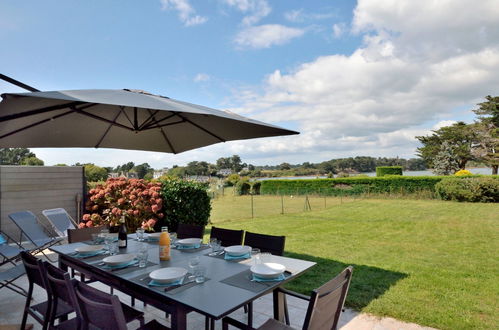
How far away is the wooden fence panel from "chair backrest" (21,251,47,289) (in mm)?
5098

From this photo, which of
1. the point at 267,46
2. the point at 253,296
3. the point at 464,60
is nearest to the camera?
the point at 253,296

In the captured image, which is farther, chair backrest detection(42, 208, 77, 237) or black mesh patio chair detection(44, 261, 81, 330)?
chair backrest detection(42, 208, 77, 237)

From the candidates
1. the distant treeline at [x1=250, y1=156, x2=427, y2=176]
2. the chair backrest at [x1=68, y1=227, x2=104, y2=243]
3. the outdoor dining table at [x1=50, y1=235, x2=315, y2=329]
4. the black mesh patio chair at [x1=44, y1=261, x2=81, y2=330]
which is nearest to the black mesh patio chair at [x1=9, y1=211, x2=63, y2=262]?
the chair backrest at [x1=68, y1=227, x2=104, y2=243]

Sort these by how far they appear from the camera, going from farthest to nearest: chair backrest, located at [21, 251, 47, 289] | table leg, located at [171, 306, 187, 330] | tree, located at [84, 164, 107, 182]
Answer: tree, located at [84, 164, 107, 182] → chair backrest, located at [21, 251, 47, 289] → table leg, located at [171, 306, 187, 330]

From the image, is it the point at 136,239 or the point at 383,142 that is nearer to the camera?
the point at 136,239

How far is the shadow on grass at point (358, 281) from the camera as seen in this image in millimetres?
3416

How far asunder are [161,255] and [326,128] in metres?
12.6

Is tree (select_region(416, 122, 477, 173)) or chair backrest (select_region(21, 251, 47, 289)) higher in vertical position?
tree (select_region(416, 122, 477, 173))

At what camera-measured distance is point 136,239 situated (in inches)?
128

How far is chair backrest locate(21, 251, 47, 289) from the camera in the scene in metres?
2.04

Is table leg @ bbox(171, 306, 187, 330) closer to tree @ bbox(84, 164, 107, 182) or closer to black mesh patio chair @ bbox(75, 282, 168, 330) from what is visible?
black mesh patio chair @ bbox(75, 282, 168, 330)

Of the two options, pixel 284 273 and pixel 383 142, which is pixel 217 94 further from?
pixel 383 142

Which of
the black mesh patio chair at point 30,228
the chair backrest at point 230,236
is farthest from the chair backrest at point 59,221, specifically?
the chair backrest at point 230,236

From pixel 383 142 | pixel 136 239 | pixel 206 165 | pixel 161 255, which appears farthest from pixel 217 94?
pixel 206 165
